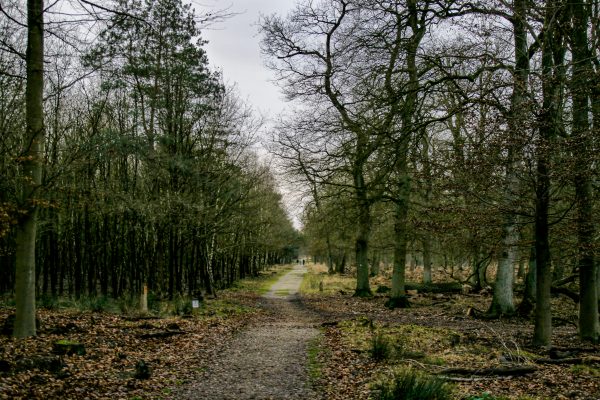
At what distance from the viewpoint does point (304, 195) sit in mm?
25281

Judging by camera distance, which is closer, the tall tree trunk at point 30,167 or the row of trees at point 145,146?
the tall tree trunk at point 30,167

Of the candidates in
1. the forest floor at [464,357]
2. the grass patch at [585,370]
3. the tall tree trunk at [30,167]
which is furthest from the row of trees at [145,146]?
the grass patch at [585,370]

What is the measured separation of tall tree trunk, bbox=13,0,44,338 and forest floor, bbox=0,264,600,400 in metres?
0.56

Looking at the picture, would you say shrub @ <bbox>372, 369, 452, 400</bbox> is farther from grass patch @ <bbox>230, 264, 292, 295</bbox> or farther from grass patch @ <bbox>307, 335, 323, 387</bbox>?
grass patch @ <bbox>230, 264, 292, 295</bbox>

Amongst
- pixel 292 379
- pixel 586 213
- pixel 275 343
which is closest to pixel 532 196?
pixel 586 213

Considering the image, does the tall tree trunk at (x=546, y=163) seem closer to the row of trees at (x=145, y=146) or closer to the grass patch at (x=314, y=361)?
the grass patch at (x=314, y=361)

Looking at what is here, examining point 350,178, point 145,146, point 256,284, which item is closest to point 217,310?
point 145,146

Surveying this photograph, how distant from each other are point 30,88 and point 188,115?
39.8ft

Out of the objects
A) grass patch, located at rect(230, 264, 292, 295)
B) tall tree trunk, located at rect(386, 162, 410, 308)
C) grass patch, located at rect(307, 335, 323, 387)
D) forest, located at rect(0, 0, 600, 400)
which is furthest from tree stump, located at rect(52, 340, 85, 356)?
grass patch, located at rect(230, 264, 292, 295)

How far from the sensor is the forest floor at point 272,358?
7043 mm

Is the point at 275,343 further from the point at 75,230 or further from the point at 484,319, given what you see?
the point at 75,230

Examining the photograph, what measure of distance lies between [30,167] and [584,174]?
33.2 ft

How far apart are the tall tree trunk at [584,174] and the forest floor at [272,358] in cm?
85

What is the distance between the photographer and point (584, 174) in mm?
7570
